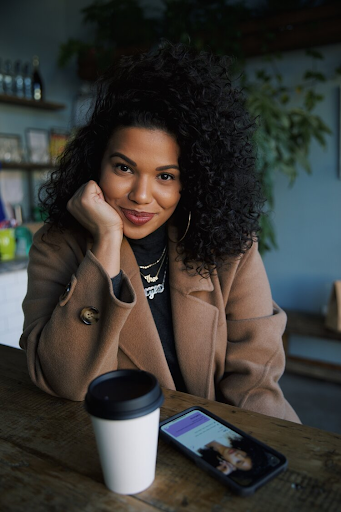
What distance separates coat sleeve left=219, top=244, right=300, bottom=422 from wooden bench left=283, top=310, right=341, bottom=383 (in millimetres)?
1818

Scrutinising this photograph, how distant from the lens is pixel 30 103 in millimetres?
3564

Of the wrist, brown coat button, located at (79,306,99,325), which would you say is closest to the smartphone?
brown coat button, located at (79,306,99,325)

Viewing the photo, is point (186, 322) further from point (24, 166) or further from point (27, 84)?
point (27, 84)

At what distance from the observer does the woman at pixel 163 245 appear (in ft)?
3.15

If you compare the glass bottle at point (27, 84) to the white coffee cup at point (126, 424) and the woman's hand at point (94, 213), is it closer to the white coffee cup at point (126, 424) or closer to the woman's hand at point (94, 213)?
the woman's hand at point (94, 213)

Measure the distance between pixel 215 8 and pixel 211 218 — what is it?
2.47 meters

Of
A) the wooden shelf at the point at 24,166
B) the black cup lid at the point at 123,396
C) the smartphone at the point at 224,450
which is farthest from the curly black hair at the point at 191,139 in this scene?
the wooden shelf at the point at 24,166

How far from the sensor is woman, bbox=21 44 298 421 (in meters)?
0.96

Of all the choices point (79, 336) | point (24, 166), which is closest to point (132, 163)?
point (79, 336)

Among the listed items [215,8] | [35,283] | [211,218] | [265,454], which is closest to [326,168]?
[215,8]

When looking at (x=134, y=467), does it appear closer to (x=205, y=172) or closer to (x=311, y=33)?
(x=205, y=172)

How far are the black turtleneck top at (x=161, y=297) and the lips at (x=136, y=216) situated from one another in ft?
0.38

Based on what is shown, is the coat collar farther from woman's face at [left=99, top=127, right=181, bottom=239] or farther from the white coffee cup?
the white coffee cup

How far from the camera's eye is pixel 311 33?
2789mm
